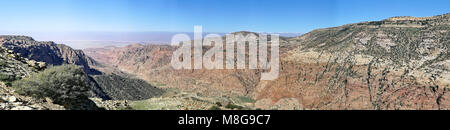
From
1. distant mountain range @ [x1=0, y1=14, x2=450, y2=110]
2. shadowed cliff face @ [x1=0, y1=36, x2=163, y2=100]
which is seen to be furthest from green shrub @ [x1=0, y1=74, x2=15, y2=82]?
shadowed cliff face @ [x1=0, y1=36, x2=163, y2=100]

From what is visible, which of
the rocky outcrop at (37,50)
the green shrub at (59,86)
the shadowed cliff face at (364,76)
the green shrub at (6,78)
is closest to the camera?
the green shrub at (59,86)

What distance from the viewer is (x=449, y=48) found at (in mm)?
→ 33344

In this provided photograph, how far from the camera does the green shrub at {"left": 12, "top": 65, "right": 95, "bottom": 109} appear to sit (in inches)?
289

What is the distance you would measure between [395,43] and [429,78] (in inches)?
785

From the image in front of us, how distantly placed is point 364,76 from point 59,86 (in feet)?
119

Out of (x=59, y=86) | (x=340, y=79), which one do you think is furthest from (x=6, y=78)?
(x=340, y=79)

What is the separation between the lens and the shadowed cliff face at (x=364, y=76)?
84.2 ft

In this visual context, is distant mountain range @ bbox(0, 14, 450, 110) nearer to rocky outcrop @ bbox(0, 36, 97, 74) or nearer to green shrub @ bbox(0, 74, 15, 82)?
rocky outcrop @ bbox(0, 36, 97, 74)

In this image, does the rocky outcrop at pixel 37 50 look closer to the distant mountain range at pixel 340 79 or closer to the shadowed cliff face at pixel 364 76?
the distant mountain range at pixel 340 79

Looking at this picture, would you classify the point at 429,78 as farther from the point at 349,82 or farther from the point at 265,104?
the point at 265,104

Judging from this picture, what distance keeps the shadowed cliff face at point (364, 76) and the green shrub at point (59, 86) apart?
99.3 ft

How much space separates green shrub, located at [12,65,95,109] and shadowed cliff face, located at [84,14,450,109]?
30274mm

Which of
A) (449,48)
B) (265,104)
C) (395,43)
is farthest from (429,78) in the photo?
(265,104)

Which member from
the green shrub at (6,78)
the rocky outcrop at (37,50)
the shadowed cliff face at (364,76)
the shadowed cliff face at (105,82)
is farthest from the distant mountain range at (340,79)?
the green shrub at (6,78)
